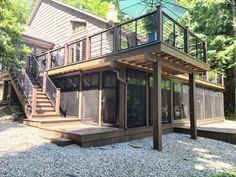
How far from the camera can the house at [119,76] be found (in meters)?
5.87

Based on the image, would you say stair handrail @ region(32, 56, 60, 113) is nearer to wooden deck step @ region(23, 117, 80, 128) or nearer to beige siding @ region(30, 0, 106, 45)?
wooden deck step @ region(23, 117, 80, 128)

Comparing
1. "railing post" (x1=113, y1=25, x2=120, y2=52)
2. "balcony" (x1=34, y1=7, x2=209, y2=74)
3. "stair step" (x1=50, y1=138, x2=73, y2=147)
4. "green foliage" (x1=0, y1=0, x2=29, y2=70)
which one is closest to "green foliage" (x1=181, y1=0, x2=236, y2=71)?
"balcony" (x1=34, y1=7, x2=209, y2=74)

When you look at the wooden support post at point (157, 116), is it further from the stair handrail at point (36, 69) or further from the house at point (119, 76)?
the stair handrail at point (36, 69)

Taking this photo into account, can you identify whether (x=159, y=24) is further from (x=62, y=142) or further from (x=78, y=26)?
(x=78, y=26)

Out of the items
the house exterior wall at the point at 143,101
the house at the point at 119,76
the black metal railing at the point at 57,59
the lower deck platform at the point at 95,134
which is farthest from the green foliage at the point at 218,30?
the lower deck platform at the point at 95,134

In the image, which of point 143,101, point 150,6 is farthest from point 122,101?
point 150,6

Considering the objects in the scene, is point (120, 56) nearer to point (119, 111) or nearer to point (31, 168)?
point (119, 111)

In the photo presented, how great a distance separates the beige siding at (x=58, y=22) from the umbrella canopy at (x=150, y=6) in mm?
2202

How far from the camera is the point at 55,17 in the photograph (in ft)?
41.1

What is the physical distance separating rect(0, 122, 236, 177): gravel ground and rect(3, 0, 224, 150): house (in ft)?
2.87

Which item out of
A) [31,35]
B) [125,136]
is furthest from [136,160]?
[31,35]

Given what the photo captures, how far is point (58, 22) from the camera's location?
12.2 meters

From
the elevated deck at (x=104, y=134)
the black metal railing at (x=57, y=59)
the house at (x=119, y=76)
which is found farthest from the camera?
the black metal railing at (x=57, y=59)

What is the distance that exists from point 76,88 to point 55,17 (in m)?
6.28
